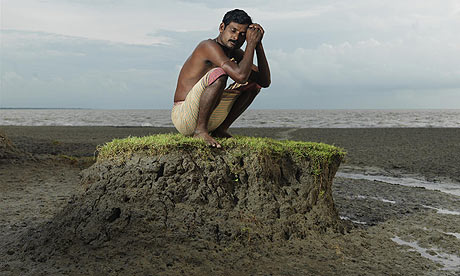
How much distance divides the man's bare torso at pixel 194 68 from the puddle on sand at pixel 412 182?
21.7 ft

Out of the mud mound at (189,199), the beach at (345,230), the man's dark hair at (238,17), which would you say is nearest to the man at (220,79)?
the man's dark hair at (238,17)

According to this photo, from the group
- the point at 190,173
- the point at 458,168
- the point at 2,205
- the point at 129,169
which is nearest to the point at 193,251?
the point at 190,173

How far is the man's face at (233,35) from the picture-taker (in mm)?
5016

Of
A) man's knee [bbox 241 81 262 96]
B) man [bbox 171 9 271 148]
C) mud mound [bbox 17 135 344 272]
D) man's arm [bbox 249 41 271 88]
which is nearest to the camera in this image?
mud mound [bbox 17 135 344 272]

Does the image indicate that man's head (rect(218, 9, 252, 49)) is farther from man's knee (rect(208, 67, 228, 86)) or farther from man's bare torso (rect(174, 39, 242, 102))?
man's knee (rect(208, 67, 228, 86))

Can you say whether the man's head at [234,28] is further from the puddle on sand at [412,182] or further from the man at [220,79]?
the puddle on sand at [412,182]

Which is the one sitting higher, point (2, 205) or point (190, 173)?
point (190, 173)

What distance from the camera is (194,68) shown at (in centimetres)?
533

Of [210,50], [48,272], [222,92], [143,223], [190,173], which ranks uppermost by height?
[210,50]

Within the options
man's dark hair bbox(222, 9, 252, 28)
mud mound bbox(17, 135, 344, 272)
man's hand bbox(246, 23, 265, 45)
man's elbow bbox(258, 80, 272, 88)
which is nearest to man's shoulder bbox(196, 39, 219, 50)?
man's dark hair bbox(222, 9, 252, 28)

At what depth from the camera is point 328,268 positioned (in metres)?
4.31

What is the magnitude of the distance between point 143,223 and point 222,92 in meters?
1.84

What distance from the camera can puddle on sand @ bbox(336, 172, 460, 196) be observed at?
31.5ft

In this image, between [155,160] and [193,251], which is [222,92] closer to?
[155,160]
